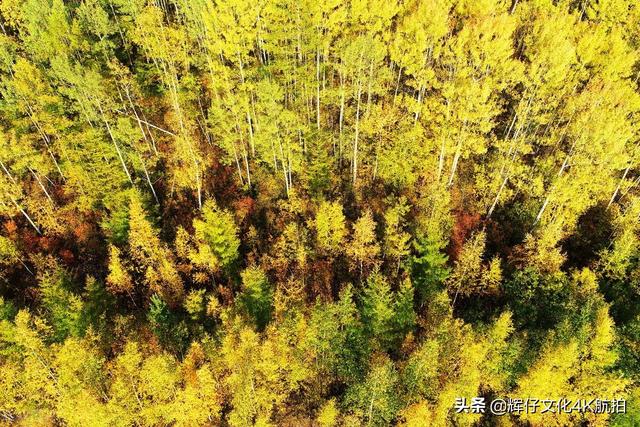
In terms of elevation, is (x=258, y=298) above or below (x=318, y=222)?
below

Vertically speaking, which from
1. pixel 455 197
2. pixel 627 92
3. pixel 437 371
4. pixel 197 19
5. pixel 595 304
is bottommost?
pixel 437 371

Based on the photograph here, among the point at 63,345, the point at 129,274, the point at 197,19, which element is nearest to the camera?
the point at 63,345

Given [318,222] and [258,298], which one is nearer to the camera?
[258,298]

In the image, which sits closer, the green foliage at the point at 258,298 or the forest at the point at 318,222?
the forest at the point at 318,222

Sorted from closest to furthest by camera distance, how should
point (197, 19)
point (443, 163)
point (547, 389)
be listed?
point (547, 389)
point (197, 19)
point (443, 163)

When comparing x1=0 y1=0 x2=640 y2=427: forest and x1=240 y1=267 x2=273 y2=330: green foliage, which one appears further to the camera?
x1=240 y1=267 x2=273 y2=330: green foliage

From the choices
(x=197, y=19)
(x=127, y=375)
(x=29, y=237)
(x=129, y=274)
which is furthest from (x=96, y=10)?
(x=127, y=375)

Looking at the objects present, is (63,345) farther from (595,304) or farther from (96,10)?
(595,304)

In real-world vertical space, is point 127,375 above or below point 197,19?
below
